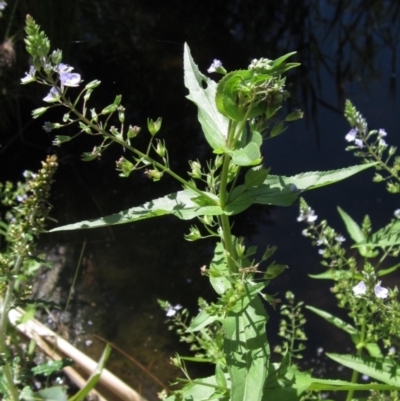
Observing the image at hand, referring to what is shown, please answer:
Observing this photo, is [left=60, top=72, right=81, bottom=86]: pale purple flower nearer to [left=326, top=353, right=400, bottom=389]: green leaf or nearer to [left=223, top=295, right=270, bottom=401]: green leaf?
[left=223, top=295, right=270, bottom=401]: green leaf

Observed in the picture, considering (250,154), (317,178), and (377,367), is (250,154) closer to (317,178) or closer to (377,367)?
(317,178)

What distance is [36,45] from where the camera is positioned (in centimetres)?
56

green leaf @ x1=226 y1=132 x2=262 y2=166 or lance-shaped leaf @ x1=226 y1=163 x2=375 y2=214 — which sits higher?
green leaf @ x1=226 y1=132 x2=262 y2=166

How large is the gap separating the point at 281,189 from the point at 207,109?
0.12 metres

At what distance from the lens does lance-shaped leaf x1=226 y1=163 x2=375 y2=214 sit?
603mm

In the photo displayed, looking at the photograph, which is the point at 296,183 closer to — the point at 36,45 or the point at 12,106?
the point at 36,45

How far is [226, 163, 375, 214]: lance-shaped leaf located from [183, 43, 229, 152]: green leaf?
6 cm

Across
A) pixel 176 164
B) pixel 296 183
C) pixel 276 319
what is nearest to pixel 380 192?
pixel 276 319

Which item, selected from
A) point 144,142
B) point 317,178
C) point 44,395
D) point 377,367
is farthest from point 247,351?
point 144,142

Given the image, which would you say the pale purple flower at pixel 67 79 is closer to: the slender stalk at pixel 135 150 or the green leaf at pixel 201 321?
the slender stalk at pixel 135 150

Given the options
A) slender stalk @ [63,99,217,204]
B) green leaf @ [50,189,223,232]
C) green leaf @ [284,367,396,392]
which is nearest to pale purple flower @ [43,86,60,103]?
slender stalk @ [63,99,217,204]

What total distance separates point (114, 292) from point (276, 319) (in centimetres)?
45

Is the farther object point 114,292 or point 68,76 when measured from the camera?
point 114,292

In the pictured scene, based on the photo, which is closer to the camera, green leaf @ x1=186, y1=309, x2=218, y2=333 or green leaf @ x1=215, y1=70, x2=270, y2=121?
green leaf @ x1=215, y1=70, x2=270, y2=121
